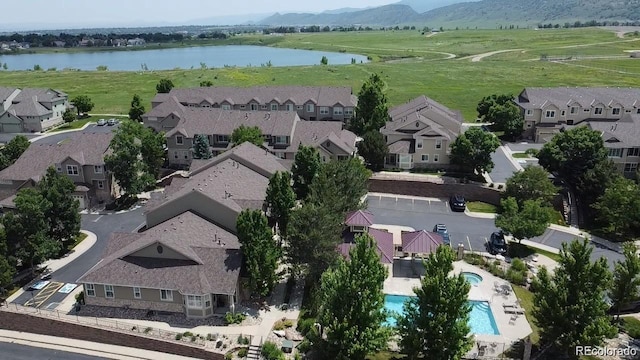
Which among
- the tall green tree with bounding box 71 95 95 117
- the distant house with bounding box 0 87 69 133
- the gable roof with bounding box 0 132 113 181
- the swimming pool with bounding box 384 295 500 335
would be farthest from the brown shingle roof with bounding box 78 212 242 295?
the tall green tree with bounding box 71 95 95 117

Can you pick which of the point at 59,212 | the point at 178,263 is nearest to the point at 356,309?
the point at 178,263

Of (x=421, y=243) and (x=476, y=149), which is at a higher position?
(x=476, y=149)

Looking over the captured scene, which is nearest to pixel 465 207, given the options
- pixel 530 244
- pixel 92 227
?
pixel 530 244

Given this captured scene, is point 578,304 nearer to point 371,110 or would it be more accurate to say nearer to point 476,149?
point 476,149

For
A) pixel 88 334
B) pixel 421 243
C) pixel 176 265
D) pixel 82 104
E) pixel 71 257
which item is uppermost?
pixel 82 104

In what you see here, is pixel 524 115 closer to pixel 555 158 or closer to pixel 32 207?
pixel 555 158

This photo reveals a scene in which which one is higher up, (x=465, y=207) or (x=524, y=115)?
(x=524, y=115)
